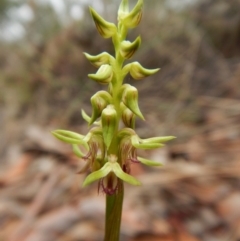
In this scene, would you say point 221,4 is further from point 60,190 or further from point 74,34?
point 60,190

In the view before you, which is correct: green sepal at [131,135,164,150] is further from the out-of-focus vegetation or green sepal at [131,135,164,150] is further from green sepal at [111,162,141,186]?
the out-of-focus vegetation

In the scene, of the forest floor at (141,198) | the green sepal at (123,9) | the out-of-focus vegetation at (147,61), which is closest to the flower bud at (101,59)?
the green sepal at (123,9)

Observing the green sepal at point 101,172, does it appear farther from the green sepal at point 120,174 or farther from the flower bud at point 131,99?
the flower bud at point 131,99

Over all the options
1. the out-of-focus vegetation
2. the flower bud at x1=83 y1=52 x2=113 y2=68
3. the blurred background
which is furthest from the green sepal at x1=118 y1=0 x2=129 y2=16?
the out-of-focus vegetation

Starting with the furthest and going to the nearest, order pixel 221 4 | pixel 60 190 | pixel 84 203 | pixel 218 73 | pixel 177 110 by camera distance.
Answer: pixel 221 4
pixel 218 73
pixel 177 110
pixel 60 190
pixel 84 203

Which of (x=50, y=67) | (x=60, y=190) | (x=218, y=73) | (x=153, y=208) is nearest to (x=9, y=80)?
(x=50, y=67)

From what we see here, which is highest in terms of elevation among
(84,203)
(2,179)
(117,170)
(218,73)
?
(218,73)
